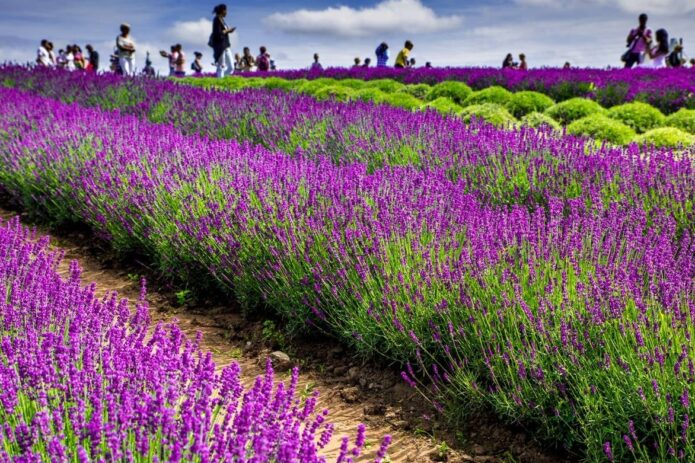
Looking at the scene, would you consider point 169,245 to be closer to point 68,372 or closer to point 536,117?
point 68,372

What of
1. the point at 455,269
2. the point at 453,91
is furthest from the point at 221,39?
the point at 455,269

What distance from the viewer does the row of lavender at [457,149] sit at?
15.5 ft

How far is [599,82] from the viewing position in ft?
53.0

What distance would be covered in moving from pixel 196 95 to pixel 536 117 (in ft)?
17.6

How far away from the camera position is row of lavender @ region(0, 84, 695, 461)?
2510 millimetres

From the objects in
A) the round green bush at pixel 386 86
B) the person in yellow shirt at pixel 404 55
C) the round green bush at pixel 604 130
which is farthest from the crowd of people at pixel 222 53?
the round green bush at pixel 604 130

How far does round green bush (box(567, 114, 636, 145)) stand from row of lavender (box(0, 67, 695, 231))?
3.18 metres

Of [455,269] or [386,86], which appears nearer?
[455,269]

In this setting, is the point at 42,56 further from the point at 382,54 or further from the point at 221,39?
the point at 382,54

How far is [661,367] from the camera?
234 cm

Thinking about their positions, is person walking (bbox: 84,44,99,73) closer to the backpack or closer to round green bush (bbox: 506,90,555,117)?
the backpack

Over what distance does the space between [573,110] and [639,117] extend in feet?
3.53

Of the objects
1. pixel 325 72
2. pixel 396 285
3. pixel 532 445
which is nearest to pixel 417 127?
pixel 396 285

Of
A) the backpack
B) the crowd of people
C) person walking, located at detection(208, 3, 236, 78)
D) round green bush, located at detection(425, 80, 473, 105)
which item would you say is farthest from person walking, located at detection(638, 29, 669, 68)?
the backpack
